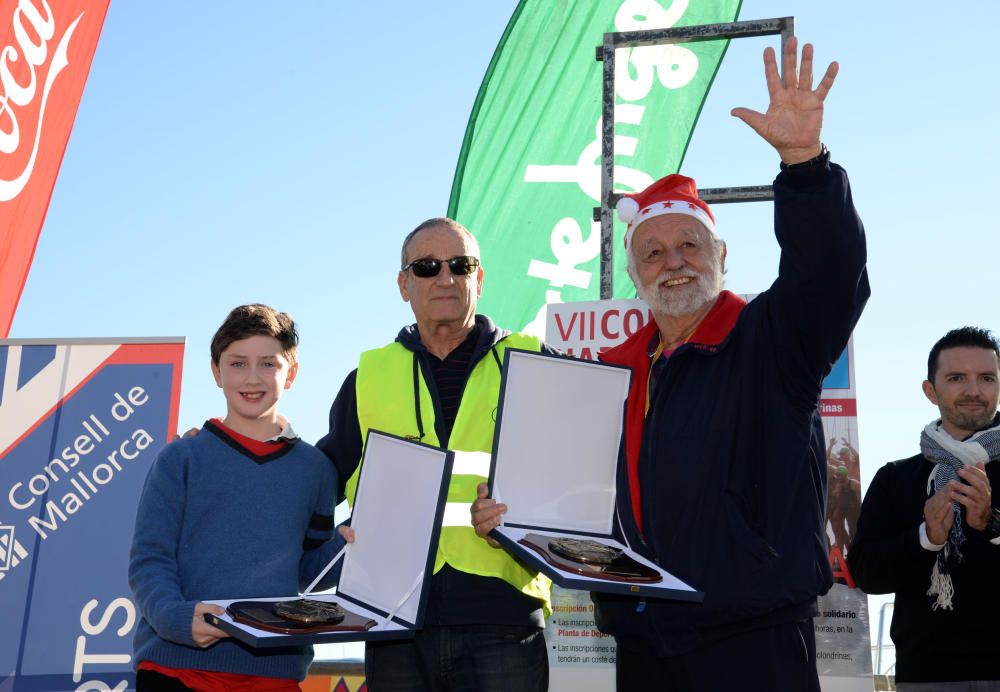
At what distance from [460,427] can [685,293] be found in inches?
34.4

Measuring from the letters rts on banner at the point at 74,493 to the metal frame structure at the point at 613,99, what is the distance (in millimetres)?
2222

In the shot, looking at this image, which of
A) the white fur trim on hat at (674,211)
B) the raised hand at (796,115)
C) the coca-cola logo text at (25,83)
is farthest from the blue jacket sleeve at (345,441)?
the coca-cola logo text at (25,83)

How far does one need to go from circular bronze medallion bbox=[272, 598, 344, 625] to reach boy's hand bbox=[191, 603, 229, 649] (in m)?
0.18

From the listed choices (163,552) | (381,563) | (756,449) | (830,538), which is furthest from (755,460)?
(830,538)

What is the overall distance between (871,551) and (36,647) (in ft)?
12.4

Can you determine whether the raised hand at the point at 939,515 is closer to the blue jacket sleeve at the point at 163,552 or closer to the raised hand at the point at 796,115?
the raised hand at the point at 796,115

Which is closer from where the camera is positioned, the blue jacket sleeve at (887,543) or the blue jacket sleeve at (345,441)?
the blue jacket sleeve at (345,441)

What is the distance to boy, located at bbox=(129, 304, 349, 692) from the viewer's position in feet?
10.6

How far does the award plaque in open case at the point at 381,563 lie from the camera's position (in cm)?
290

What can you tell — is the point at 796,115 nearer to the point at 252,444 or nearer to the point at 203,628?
the point at 252,444

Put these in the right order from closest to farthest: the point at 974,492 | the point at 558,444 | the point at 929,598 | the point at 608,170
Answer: the point at 558,444 → the point at 974,492 → the point at 929,598 → the point at 608,170

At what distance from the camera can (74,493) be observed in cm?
487

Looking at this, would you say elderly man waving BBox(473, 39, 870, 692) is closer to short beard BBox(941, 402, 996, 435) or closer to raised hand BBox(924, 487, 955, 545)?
raised hand BBox(924, 487, 955, 545)

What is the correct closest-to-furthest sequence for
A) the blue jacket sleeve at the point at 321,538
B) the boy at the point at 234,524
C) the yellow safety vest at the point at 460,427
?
1. the boy at the point at 234,524
2. the yellow safety vest at the point at 460,427
3. the blue jacket sleeve at the point at 321,538
